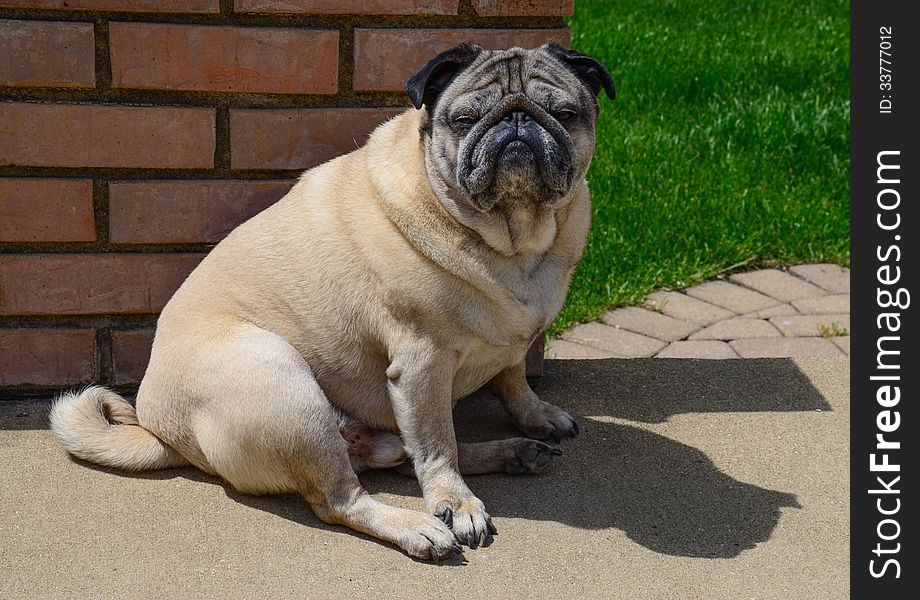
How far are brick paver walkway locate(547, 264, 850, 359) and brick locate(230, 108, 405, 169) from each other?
119 cm

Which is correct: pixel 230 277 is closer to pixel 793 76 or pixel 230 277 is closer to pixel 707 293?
pixel 707 293

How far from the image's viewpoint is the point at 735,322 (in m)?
4.07

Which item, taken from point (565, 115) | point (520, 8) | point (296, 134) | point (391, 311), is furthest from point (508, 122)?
point (296, 134)

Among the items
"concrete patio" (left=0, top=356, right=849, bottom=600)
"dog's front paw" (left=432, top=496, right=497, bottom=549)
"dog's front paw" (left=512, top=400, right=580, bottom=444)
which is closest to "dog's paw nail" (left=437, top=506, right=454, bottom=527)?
"dog's front paw" (left=432, top=496, right=497, bottom=549)

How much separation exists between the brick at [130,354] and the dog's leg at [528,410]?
98 centimetres

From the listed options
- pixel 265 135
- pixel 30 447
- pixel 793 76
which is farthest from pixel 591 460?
pixel 793 76

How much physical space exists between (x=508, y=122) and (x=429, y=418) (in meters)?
0.71

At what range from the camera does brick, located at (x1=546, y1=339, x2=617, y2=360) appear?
3762mm

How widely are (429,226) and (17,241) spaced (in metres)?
1.15

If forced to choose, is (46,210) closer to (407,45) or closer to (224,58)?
(224,58)

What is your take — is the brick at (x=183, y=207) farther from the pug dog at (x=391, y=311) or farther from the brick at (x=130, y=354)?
the brick at (x=130, y=354)

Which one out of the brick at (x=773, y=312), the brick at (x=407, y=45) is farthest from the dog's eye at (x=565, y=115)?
the brick at (x=773, y=312)

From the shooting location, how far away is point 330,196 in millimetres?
2674

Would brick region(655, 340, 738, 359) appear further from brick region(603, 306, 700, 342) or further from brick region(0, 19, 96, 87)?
brick region(0, 19, 96, 87)
